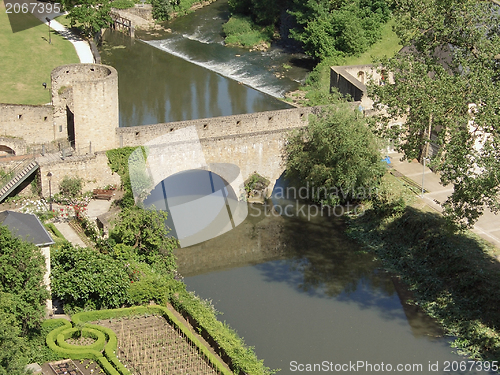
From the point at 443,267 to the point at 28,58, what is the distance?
90.5 feet

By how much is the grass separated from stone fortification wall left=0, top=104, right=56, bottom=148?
644cm

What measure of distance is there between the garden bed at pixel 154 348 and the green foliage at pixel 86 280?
0.77 meters

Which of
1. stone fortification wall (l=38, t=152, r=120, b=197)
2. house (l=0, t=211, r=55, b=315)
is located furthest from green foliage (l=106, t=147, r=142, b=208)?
house (l=0, t=211, r=55, b=315)

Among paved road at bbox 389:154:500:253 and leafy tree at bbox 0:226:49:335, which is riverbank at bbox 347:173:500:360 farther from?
leafy tree at bbox 0:226:49:335

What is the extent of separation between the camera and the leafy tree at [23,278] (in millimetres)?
22312

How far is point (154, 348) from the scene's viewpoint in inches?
917

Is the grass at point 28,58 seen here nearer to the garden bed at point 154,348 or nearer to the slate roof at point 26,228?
the slate roof at point 26,228

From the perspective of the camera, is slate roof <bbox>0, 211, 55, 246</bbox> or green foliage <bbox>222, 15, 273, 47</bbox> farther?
green foliage <bbox>222, 15, 273, 47</bbox>

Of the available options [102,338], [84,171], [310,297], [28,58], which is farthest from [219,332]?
[28,58]

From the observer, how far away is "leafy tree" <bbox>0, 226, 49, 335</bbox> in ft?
73.2

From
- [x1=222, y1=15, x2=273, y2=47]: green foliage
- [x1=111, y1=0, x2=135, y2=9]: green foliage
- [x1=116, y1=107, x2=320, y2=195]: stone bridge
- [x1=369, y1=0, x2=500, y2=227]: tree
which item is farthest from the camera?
[x1=111, y1=0, x2=135, y2=9]: green foliage

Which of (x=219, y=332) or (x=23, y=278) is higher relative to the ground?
(x=23, y=278)

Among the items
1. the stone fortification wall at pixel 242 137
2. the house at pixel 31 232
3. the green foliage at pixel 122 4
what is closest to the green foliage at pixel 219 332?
the house at pixel 31 232

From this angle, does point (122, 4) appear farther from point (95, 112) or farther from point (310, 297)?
point (310, 297)
